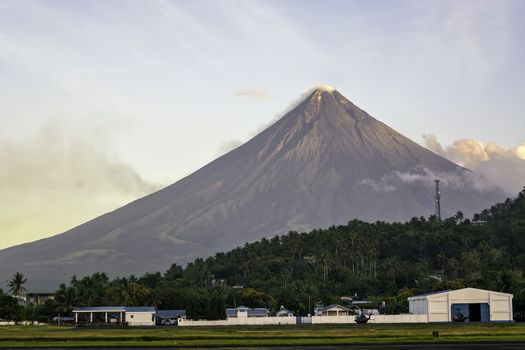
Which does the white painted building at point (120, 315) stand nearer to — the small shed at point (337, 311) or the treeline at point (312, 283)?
the treeline at point (312, 283)

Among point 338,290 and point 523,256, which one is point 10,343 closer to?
point 338,290

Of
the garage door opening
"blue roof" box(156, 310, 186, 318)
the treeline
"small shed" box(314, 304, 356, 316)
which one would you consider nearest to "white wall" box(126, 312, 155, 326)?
"blue roof" box(156, 310, 186, 318)

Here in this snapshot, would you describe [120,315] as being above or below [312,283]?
below

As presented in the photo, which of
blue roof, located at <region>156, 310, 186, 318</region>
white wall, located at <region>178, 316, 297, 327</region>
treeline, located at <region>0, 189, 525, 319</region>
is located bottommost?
white wall, located at <region>178, 316, 297, 327</region>

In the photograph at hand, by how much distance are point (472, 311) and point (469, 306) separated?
2.38ft

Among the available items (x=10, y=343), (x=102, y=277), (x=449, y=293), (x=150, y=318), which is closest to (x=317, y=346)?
(x=10, y=343)

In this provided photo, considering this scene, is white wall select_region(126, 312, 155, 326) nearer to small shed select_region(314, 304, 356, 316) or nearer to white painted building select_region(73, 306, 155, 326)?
white painted building select_region(73, 306, 155, 326)

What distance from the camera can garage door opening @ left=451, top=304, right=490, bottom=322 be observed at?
114 m

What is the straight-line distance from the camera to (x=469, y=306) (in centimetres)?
11562

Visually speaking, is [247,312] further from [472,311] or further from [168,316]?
[472,311]

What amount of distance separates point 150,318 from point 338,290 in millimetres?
44522

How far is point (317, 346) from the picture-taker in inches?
2235

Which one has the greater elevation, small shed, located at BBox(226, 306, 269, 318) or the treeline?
the treeline

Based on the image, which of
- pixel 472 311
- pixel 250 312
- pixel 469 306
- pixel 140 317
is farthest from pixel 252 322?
pixel 472 311
